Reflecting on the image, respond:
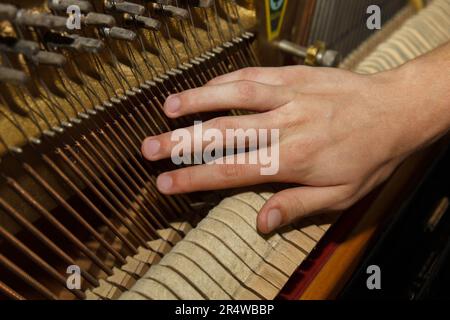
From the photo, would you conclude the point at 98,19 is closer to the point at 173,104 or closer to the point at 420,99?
the point at 173,104

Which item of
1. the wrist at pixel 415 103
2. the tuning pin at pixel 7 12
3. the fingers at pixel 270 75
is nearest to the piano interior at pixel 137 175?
the tuning pin at pixel 7 12

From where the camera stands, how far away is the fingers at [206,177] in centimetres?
94

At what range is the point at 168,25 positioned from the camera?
1044mm

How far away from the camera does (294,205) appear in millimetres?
967

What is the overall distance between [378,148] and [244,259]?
1.30 ft

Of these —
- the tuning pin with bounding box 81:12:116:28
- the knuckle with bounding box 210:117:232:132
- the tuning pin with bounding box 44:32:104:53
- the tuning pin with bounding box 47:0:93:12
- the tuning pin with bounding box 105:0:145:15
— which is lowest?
the knuckle with bounding box 210:117:232:132

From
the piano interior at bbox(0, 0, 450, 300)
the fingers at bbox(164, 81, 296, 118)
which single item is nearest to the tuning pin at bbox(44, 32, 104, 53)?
the piano interior at bbox(0, 0, 450, 300)

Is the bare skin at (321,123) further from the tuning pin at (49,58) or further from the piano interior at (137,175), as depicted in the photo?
the tuning pin at (49,58)

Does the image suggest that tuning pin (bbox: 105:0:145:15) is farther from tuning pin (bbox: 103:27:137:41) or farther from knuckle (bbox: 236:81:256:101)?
knuckle (bbox: 236:81:256:101)

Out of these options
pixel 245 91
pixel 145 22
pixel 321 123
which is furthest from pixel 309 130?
pixel 145 22

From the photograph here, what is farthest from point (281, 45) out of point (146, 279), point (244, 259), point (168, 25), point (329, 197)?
point (146, 279)

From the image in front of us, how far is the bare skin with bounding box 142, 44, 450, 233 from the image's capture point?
0.95 m

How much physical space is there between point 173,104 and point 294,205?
321 millimetres
